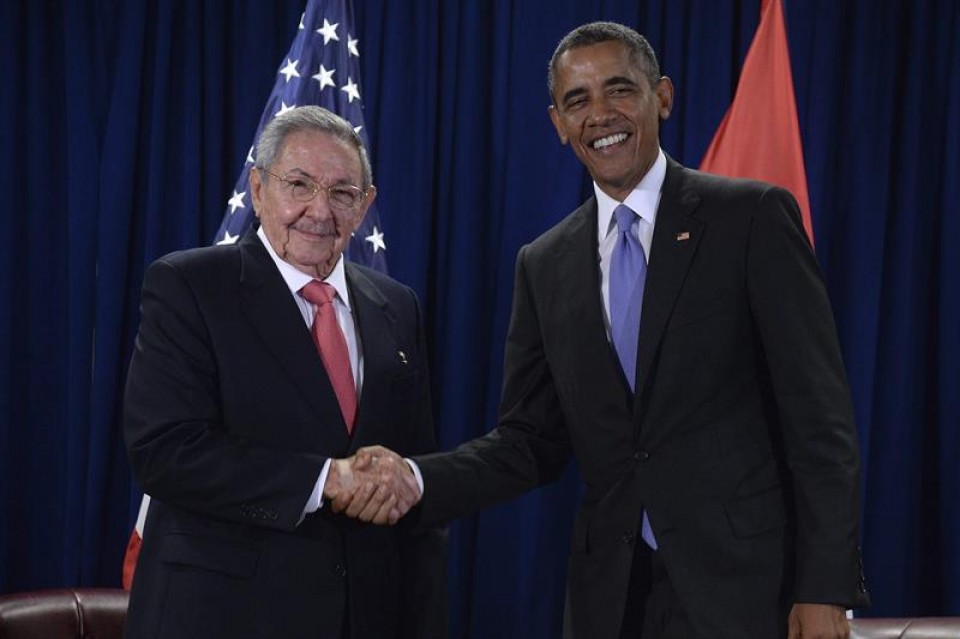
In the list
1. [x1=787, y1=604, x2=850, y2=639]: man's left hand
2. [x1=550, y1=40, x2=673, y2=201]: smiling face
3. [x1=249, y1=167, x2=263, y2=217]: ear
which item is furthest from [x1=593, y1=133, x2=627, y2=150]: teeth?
[x1=787, y1=604, x2=850, y2=639]: man's left hand

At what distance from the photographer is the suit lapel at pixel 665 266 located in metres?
2.22

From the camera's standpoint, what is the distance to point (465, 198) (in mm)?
4242

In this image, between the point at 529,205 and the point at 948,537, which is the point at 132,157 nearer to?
the point at 529,205

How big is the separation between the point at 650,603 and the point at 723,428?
0.38 m

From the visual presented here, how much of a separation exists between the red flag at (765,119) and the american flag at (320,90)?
1.23 metres

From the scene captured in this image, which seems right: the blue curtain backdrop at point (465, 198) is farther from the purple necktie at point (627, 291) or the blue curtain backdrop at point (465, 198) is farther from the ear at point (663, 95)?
the purple necktie at point (627, 291)

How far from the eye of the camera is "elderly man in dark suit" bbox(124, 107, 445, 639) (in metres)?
2.24

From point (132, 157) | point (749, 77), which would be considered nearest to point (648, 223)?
point (749, 77)

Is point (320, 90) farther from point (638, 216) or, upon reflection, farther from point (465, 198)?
point (638, 216)

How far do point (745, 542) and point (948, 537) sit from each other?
2.43m

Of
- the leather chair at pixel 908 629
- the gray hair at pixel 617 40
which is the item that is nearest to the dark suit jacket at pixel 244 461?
the gray hair at pixel 617 40

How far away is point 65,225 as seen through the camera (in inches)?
169

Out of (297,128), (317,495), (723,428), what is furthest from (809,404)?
(297,128)

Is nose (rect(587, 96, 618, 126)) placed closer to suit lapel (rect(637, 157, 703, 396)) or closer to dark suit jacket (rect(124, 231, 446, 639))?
suit lapel (rect(637, 157, 703, 396))
